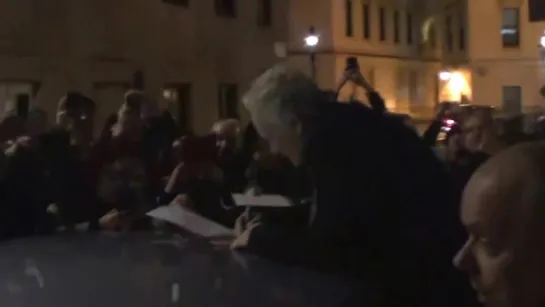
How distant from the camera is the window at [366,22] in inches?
1346

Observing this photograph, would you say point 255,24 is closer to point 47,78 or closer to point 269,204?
point 47,78

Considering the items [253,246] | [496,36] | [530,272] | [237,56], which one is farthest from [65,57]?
[496,36]

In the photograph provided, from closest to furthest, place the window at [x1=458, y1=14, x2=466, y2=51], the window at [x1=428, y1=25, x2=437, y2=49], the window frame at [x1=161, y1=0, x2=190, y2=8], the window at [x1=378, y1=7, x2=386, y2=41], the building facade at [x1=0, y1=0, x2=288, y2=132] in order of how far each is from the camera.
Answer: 1. the building facade at [x1=0, y1=0, x2=288, y2=132]
2. the window frame at [x1=161, y1=0, x2=190, y2=8]
3. the window at [x1=378, y1=7, x2=386, y2=41]
4. the window at [x1=458, y1=14, x2=466, y2=51]
5. the window at [x1=428, y1=25, x2=437, y2=49]

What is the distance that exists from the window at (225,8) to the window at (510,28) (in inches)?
1024

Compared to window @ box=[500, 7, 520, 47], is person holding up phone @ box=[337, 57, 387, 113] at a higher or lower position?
lower

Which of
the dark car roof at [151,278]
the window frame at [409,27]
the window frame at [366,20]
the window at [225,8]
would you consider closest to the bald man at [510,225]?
the dark car roof at [151,278]

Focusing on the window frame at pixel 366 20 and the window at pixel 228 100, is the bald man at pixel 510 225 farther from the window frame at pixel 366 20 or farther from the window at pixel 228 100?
the window frame at pixel 366 20

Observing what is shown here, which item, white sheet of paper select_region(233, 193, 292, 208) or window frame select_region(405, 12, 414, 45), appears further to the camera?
window frame select_region(405, 12, 414, 45)

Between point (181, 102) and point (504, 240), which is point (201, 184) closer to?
point (504, 240)

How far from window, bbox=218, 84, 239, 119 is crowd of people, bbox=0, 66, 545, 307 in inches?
402

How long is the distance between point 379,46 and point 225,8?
20.8 m

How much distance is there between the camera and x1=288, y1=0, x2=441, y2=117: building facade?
30.5 meters

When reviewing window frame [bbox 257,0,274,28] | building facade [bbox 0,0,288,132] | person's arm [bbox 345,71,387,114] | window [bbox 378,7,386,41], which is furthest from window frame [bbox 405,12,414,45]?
person's arm [bbox 345,71,387,114]

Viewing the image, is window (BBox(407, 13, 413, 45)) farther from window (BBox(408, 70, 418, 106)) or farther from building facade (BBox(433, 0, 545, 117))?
building facade (BBox(433, 0, 545, 117))
